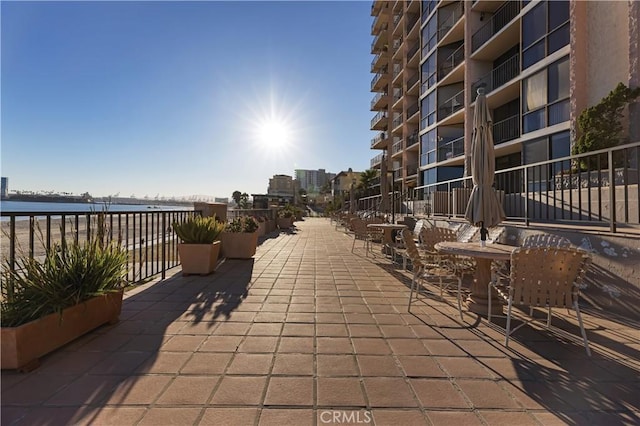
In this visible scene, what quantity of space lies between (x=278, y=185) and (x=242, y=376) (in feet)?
268

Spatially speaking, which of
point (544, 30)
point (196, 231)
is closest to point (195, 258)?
point (196, 231)

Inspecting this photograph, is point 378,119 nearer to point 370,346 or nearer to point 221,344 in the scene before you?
point 370,346

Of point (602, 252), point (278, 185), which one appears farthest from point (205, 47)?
point (278, 185)

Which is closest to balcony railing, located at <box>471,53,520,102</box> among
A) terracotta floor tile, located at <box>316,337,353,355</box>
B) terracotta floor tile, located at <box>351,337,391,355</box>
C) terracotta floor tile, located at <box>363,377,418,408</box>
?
terracotta floor tile, located at <box>351,337,391,355</box>

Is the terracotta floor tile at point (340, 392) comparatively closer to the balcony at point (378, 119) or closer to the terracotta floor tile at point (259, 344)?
Answer: the terracotta floor tile at point (259, 344)

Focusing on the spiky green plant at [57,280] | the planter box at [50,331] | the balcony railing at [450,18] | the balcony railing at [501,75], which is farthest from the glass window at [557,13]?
the planter box at [50,331]

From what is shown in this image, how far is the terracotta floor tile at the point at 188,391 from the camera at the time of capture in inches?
73.7

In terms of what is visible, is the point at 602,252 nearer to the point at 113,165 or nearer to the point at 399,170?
the point at 399,170

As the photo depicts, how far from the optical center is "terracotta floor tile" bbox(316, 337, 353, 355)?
8.45ft

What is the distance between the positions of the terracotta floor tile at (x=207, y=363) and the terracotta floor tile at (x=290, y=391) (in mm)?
443

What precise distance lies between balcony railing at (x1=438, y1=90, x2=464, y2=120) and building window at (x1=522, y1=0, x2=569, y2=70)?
5.18m

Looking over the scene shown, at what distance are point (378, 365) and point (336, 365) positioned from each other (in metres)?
0.32

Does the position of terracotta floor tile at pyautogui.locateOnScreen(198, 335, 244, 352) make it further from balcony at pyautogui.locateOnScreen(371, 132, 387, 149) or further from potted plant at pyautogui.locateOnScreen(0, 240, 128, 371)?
balcony at pyautogui.locateOnScreen(371, 132, 387, 149)

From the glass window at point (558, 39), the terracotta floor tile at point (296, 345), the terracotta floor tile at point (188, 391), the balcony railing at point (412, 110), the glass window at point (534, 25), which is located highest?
the balcony railing at point (412, 110)
